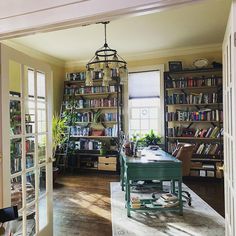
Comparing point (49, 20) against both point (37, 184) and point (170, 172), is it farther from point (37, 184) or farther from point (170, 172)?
point (170, 172)

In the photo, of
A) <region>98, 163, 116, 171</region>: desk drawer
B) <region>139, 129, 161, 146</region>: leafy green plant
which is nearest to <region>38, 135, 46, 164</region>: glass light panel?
<region>139, 129, 161, 146</region>: leafy green plant

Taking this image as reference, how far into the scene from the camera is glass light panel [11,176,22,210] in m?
1.94

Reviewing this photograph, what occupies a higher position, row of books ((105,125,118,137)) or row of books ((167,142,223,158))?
row of books ((105,125,118,137))

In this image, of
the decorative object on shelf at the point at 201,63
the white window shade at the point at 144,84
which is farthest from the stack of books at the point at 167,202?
the decorative object on shelf at the point at 201,63

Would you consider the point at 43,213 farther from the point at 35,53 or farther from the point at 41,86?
the point at 35,53

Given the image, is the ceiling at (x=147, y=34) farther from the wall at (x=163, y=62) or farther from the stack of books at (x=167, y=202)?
the stack of books at (x=167, y=202)

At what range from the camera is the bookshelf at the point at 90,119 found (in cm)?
574

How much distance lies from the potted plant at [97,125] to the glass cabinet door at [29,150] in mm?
3414

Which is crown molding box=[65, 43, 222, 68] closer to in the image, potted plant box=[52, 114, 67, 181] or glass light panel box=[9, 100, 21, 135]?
potted plant box=[52, 114, 67, 181]

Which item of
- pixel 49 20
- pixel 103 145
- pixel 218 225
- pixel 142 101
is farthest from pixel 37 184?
pixel 142 101

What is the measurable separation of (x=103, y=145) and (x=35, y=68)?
3.75 metres

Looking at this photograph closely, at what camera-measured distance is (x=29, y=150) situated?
2.12 m

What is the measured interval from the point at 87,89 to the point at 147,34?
7.46 ft

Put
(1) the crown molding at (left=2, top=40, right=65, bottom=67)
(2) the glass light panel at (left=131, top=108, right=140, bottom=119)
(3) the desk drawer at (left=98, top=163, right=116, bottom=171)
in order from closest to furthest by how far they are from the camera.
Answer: (1) the crown molding at (left=2, top=40, right=65, bottom=67)
(3) the desk drawer at (left=98, top=163, right=116, bottom=171)
(2) the glass light panel at (left=131, top=108, right=140, bottom=119)
